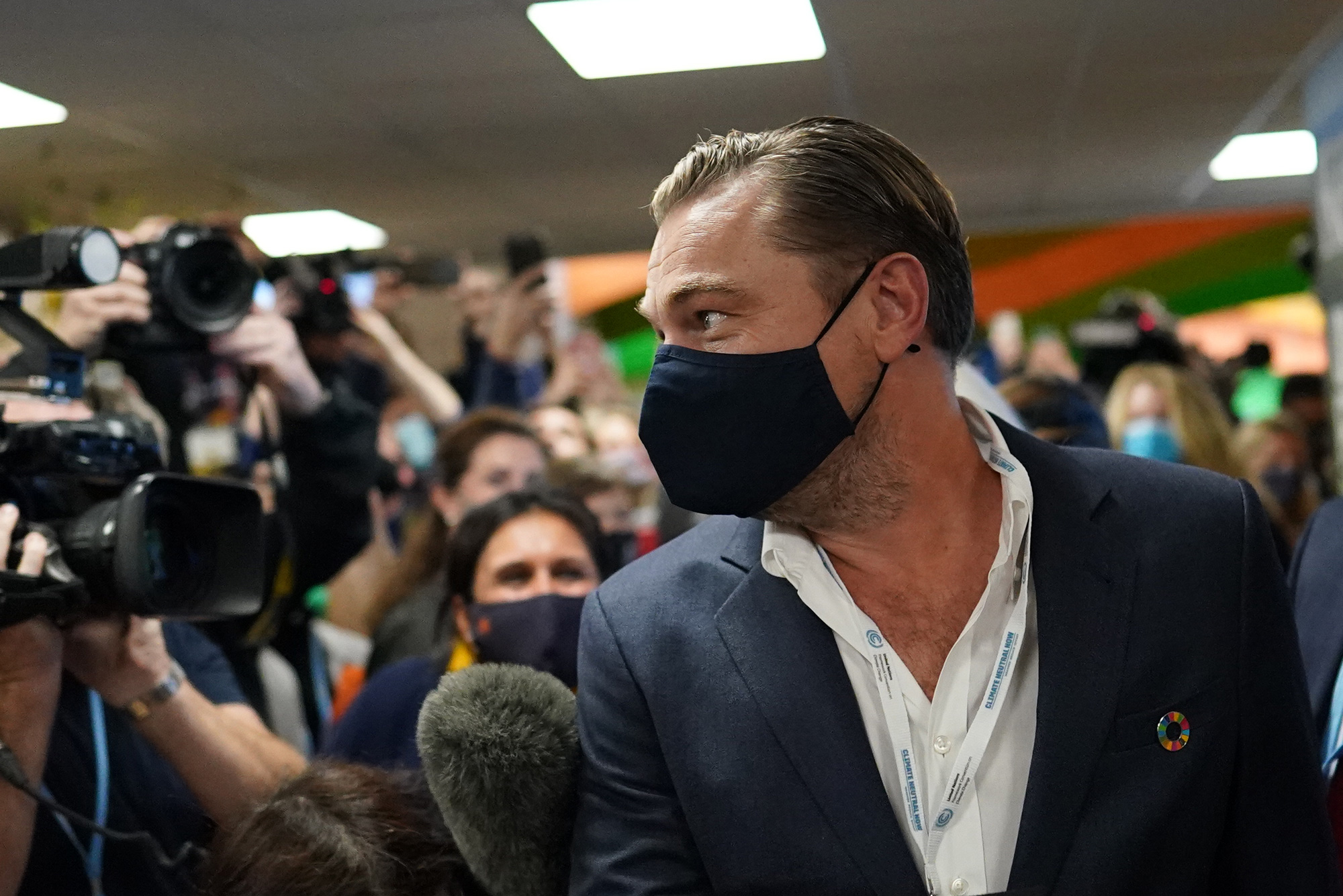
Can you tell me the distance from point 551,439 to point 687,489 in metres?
2.72

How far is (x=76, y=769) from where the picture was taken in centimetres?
173

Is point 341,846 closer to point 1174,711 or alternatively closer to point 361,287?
point 1174,711

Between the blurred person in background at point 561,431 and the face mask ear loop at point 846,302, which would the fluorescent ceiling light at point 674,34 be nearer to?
the blurred person in background at point 561,431

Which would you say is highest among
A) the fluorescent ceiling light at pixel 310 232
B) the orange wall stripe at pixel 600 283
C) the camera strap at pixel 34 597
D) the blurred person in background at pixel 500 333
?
the orange wall stripe at pixel 600 283

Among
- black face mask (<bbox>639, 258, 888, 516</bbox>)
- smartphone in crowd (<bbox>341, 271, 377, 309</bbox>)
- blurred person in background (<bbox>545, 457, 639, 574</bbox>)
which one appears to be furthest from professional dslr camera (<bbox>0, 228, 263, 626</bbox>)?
blurred person in background (<bbox>545, 457, 639, 574</bbox>)

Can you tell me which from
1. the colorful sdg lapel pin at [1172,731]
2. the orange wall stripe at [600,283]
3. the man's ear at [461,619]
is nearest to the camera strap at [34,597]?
the man's ear at [461,619]

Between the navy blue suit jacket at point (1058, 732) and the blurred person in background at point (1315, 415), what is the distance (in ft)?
14.2

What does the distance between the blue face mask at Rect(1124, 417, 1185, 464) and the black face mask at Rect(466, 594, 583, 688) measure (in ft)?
7.56

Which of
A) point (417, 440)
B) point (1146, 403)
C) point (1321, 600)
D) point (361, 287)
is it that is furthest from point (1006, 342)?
point (1321, 600)

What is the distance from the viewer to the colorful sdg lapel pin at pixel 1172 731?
129 cm

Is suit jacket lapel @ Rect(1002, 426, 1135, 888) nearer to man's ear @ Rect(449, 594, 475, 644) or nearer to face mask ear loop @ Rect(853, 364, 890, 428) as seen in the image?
face mask ear loop @ Rect(853, 364, 890, 428)

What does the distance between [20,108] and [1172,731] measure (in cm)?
217

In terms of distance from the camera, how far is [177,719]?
1.71 metres

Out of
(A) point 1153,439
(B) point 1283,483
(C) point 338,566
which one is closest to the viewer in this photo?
(C) point 338,566
